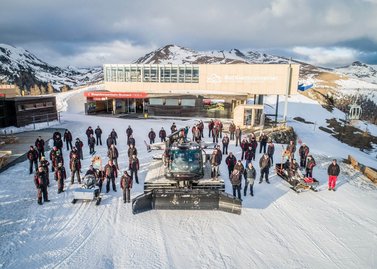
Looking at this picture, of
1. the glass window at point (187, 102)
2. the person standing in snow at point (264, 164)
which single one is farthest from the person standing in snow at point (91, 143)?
the glass window at point (187, 102)

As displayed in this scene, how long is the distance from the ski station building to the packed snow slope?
68.0 feet

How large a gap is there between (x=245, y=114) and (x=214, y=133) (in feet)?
27.9

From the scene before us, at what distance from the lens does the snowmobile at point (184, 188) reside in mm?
10469

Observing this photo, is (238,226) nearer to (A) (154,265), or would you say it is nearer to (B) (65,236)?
(A) (154,265)

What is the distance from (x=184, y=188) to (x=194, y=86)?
2521 cm

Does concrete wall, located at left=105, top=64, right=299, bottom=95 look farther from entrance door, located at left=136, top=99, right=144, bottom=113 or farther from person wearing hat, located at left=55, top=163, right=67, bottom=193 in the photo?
person wearing hat, located at left=55, top=163, right=67, bottom=193

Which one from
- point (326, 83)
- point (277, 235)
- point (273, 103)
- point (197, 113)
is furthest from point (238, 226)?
point (326, 83)

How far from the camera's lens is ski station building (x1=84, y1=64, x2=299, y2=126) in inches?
1271

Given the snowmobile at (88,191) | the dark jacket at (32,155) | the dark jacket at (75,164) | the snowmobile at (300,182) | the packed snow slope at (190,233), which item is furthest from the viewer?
the dark jacket at (32,155)

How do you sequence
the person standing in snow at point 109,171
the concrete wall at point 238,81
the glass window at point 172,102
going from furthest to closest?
the glass window at point 172,102, the concrete wall at point 238,81, the person standing in snow at point 109,171

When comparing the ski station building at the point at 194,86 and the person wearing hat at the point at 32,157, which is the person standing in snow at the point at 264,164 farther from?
the ski station building at the point at 194,86

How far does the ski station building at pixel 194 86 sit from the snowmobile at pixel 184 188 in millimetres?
21060

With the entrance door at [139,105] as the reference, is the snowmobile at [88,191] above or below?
below

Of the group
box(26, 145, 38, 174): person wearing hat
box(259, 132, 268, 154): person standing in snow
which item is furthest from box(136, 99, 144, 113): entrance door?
box(26, 145, 38, 174): person wearing hat
